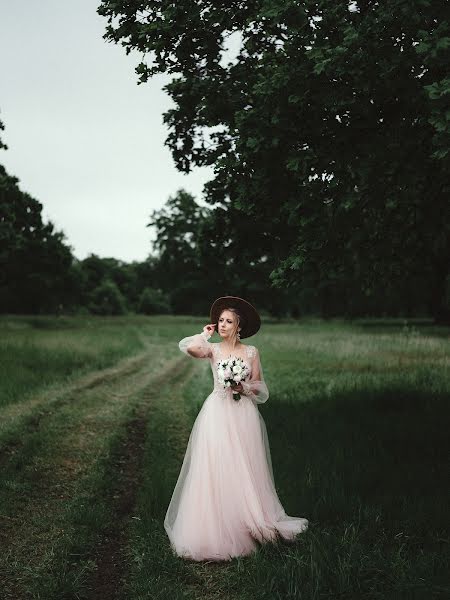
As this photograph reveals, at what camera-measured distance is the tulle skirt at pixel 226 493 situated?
4.67m

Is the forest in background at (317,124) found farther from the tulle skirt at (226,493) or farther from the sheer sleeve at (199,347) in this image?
the tulle skirt at (226,493)

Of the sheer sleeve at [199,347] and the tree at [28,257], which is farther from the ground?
the tree at [28,257]

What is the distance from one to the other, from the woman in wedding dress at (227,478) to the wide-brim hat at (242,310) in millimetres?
15

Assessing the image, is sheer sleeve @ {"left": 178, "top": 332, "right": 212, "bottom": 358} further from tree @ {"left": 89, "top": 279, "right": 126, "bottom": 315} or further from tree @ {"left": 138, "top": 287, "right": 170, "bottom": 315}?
tree @ {"left": 138, "top": 287, "right": 170, "bottom": 315}

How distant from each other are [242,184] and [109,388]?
7908mm

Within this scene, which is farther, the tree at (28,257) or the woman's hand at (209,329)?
the tree at (28,257)

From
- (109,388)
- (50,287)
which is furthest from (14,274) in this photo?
(109,388)

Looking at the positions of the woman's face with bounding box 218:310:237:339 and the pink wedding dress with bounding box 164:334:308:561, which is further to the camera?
the woman's face with bounding box 218:310:237:339

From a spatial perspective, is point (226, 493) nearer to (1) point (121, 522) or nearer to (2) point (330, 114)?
(1) point (121, 522)

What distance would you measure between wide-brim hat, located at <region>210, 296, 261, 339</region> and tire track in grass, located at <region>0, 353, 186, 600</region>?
2.56 metres

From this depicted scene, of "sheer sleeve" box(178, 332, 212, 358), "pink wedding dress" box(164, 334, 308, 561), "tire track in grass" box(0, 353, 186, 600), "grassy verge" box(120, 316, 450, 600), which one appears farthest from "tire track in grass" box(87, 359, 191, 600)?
"sheer sleeve" box(178, 332, 212, 358)

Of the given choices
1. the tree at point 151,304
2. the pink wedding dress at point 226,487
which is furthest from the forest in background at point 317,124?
the tree at point 151,304

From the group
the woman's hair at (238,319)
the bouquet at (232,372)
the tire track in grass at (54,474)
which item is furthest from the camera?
the woman's hair at (238,319)

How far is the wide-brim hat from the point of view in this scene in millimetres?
5137
